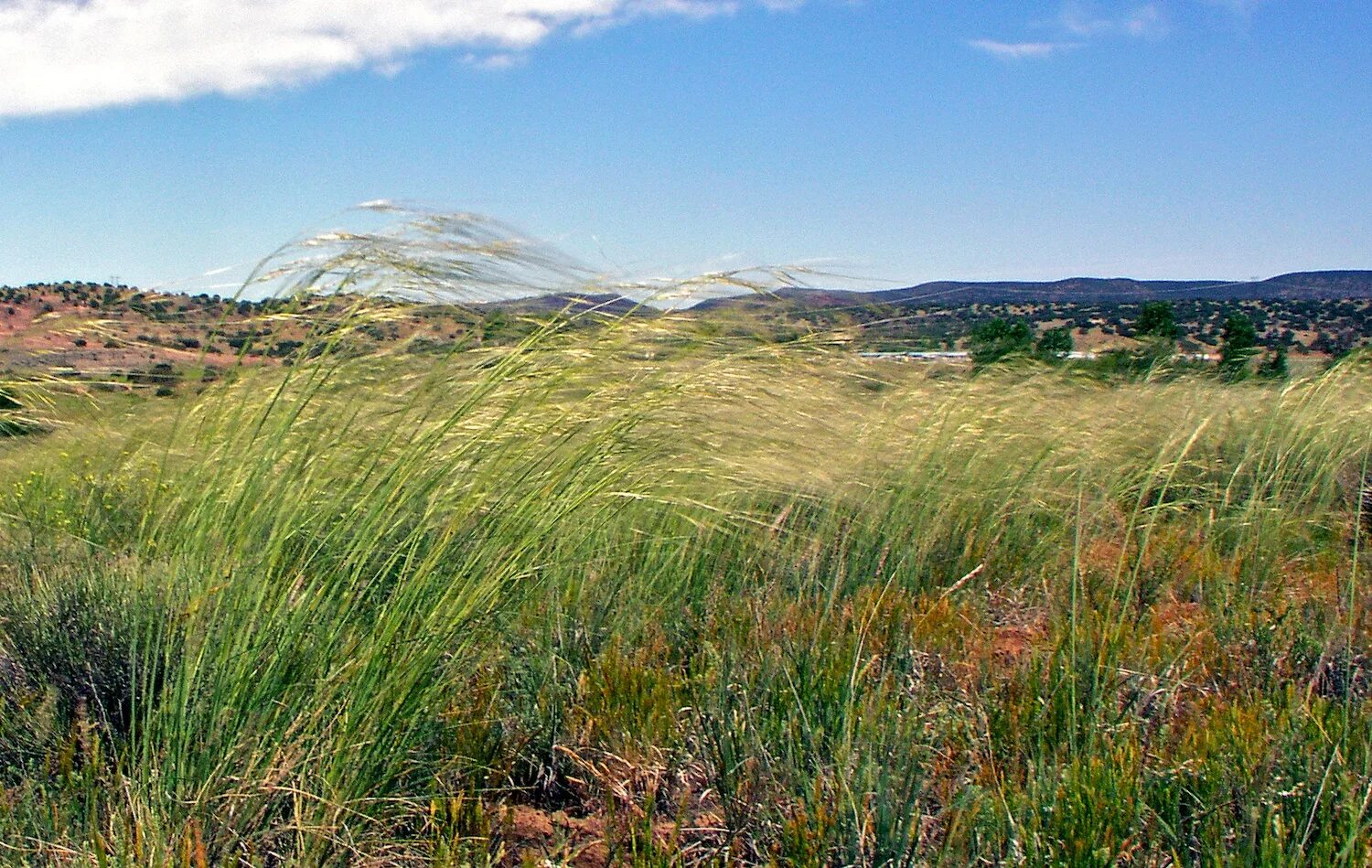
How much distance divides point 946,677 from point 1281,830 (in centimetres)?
100

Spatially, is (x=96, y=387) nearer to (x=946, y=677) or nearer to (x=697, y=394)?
(x=697, y=394)

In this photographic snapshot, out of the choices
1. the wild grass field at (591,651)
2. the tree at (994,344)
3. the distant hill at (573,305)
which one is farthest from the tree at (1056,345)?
the distant hill at (573,305)

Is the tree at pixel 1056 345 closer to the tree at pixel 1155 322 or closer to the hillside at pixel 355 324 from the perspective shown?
the tree at pixel 1155 322

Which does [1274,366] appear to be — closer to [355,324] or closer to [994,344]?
[994,344]

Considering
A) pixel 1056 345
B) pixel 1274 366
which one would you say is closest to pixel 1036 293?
pixel 1056 345

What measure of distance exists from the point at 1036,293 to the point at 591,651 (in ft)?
6.74

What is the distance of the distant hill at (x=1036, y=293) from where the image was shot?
3.36m

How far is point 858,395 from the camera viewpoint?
4469 millimetres

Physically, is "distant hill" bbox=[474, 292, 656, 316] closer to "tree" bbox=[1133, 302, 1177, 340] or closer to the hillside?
the hillside

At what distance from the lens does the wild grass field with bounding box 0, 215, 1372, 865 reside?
2246mm

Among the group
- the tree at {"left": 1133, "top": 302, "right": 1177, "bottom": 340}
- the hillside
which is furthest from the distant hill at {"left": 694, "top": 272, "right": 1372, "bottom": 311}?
the tree at {"left": 1133, "top": 302, "right": 1177, "bottom": 340}

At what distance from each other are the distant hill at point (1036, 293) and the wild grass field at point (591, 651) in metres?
0.25

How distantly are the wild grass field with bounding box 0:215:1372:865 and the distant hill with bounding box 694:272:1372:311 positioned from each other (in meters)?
0.25

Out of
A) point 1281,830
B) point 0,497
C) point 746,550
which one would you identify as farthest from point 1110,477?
point 0,497
